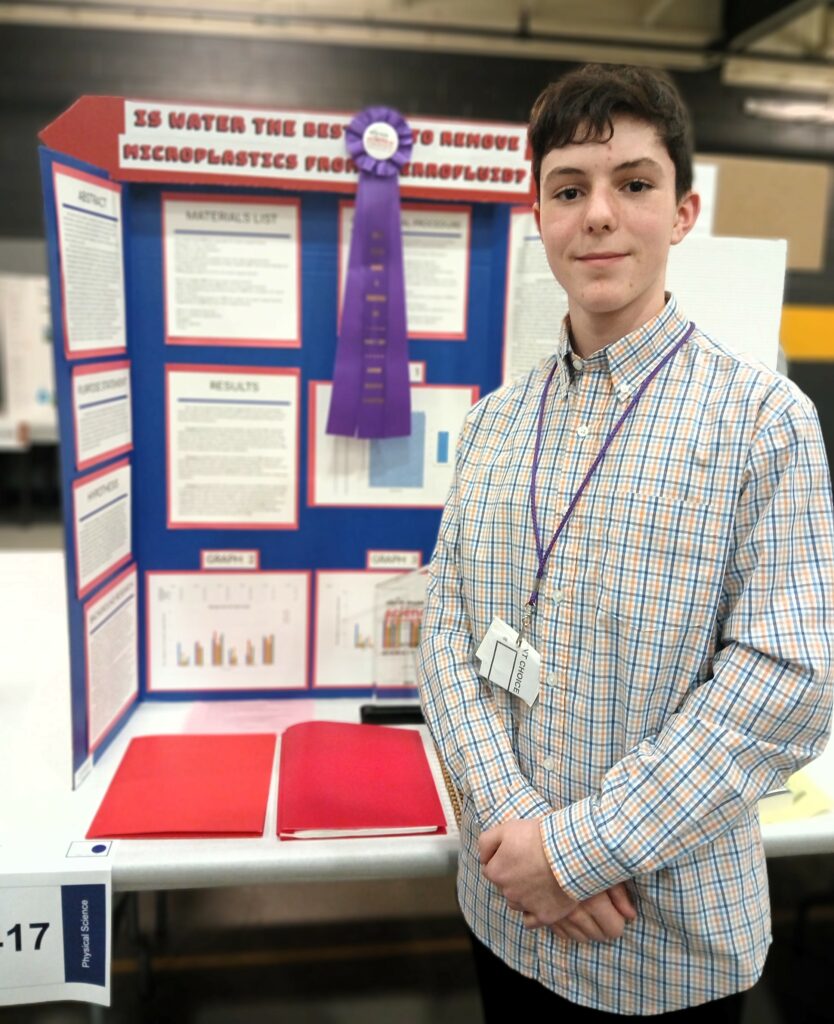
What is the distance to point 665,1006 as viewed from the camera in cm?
89

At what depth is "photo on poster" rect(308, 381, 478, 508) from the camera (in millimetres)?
1586

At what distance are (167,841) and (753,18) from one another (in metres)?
6.07

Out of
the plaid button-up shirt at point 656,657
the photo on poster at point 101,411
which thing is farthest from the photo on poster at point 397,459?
the plaid button-up shirt at point 656,657

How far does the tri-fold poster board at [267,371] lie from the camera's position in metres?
1.39

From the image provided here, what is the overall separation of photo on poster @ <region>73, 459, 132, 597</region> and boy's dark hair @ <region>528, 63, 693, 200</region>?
0.83m

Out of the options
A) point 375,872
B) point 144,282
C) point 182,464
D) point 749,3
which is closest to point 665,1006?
point 375,872

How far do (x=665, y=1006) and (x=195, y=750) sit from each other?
2.76ft

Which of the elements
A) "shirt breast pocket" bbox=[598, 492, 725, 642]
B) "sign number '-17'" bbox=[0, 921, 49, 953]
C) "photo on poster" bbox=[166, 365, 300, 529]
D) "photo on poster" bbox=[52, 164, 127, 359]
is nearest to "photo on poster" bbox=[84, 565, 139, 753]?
"photo on poster" bbox=[166, 365, 300, 529]

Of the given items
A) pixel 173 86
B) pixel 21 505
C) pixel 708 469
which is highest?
pixel 173 86

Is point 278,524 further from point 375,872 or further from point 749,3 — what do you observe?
point 749,3

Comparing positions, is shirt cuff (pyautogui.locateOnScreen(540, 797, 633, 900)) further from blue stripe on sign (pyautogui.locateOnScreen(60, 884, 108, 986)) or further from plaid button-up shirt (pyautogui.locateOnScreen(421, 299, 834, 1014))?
blue stripe on sign (pyautogui.locateOnScreen(60, 884, 108, 986))

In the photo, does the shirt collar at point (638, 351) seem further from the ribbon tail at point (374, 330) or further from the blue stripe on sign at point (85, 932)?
the blue stripe on sign at point (85, 932)

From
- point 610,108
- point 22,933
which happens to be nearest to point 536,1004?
point 22,933

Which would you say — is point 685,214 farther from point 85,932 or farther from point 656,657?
point 85,932
